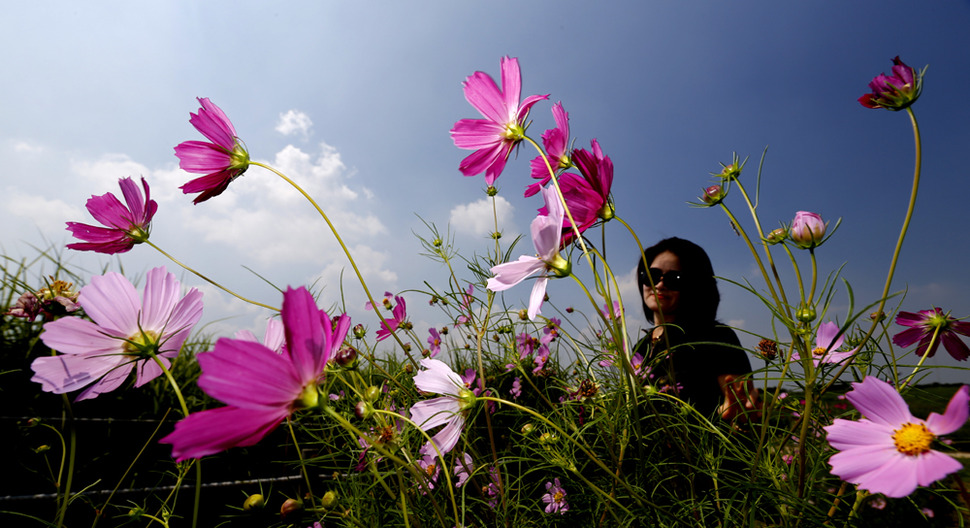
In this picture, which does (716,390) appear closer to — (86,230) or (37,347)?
Result: (86,230)

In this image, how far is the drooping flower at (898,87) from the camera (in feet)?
1.38

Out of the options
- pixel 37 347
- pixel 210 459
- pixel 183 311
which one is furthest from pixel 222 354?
pixel 37 347

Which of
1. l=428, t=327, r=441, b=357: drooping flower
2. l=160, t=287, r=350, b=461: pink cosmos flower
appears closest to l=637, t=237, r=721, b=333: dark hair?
l=428, t=327, r=441, b=357: drooping flower

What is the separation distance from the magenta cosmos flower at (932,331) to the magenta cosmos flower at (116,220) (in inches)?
35.7

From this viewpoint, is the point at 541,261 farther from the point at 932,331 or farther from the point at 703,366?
the point at 703,366

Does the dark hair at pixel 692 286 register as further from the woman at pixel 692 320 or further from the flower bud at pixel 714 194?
the flower bud at pixel 714 194

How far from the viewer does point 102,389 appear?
0.39m

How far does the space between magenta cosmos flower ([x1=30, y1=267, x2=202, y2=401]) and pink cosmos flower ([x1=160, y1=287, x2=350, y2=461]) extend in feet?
0.69

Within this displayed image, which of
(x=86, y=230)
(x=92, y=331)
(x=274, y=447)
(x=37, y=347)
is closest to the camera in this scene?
(x=92, y=331)

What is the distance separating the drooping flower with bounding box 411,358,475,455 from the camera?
1.41ft

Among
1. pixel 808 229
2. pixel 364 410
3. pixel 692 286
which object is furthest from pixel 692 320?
pixel 364 410

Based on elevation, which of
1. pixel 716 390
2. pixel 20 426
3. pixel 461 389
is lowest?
pixel 20 426

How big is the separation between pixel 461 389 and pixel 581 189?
0.23 metres

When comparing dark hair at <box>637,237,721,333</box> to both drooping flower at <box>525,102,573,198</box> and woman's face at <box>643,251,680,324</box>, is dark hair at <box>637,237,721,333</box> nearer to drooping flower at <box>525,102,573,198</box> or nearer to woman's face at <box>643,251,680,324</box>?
woman's face at <box>643,251,680,324</box>
